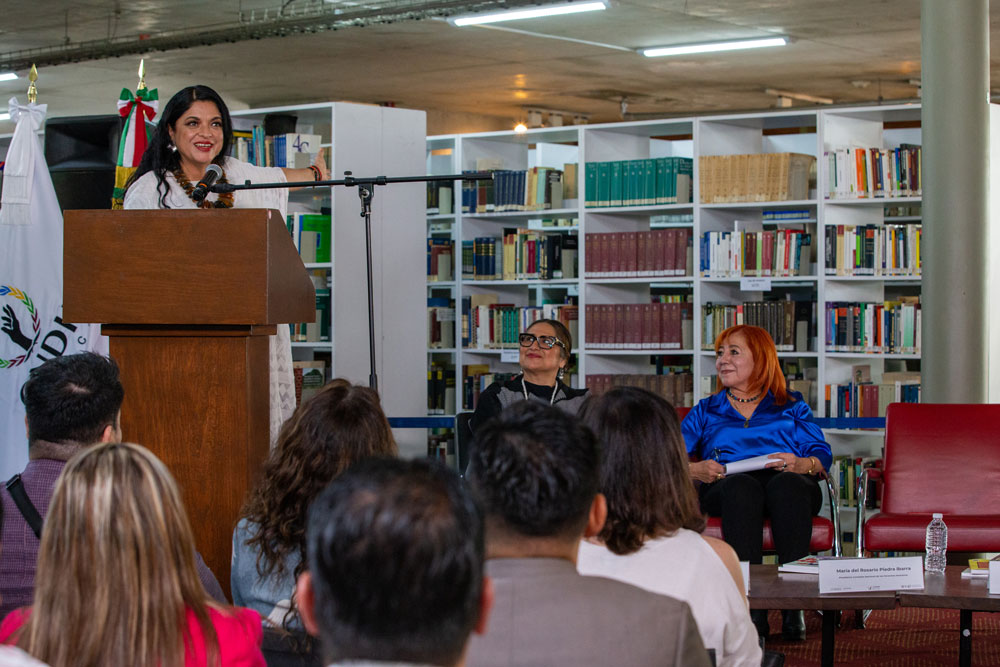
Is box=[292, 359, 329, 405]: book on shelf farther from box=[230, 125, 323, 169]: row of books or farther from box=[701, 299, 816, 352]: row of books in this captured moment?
box=[701, 299, 816, 352]: row of books

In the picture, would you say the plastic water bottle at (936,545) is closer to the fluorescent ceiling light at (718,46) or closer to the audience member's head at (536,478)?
the audience member's head at (536,478)

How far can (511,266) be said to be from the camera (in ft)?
24.5

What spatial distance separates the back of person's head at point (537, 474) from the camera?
152 centimetres

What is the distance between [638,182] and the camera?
6.93 m

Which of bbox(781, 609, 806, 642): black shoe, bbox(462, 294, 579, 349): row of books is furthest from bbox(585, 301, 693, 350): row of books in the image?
bbox(781, 609, 806, 642): black shoe

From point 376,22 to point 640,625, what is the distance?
7981mm

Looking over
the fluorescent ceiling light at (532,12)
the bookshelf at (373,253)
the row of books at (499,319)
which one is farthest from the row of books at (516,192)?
the fluorescent ceiling light at (532,12)

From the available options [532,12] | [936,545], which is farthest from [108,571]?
[532,12]

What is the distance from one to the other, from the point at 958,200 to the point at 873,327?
1207mm

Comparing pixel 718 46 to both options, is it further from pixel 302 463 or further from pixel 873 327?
pixel 302 463

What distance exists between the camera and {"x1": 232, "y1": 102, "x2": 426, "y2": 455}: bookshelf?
650 centimetres

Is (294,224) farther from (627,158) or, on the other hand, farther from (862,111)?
(862,111)

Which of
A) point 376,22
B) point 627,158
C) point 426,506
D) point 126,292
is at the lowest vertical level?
point 426,506

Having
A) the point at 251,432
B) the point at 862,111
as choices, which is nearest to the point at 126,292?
the point at 251,432
